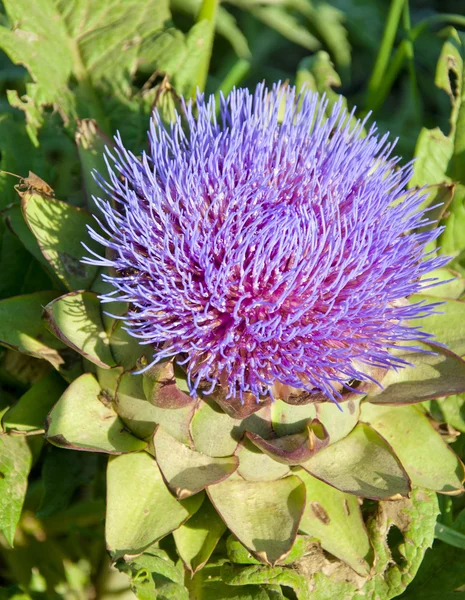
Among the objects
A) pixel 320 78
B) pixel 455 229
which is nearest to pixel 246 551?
pixel 455 229

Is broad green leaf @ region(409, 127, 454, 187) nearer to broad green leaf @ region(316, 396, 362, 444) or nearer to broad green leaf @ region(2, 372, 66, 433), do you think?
broad green leaf @ region(316, 396, 362, 444)

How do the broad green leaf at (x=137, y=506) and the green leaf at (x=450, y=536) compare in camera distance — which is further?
the green leaf at (x=450, y=536)

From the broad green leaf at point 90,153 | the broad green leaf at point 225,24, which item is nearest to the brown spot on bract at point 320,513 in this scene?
the broad green leaf at point 90,153

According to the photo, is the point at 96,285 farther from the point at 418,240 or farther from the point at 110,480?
the point at 418,240

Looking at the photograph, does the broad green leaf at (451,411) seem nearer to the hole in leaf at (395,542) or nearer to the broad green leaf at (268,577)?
the hole in leaf at (395,542)

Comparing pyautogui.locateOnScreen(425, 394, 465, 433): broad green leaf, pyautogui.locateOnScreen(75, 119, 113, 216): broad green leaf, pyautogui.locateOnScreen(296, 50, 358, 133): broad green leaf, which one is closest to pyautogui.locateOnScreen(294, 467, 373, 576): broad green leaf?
pyautogui.locateOnScreen(425, 394, 465, 433): broad green leaf

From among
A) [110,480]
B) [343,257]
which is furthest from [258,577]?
[343,257]

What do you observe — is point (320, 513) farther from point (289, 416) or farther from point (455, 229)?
point (455, 229)
